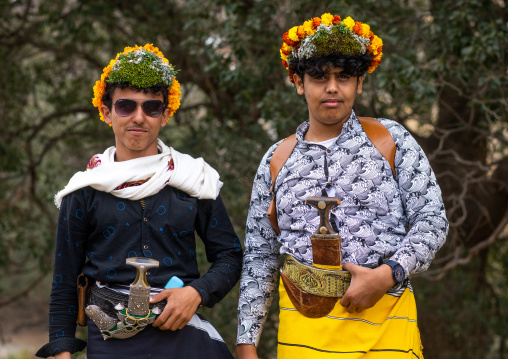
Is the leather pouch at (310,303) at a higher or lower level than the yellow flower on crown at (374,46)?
lower

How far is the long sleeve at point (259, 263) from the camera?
2676mm

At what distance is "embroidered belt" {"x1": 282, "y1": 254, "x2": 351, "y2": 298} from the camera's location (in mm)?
2371

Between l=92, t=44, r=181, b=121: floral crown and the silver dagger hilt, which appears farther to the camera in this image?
l=92, t=44, r=181, b=121: floral crown

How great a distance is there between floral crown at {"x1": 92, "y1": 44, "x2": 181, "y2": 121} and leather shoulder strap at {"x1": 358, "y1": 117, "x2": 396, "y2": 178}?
784 millimetres

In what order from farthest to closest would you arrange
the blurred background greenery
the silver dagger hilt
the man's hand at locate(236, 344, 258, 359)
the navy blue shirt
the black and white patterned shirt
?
the blurred background greenery < the man's hand at locate(236, 344, 258, 359) < the navy blue shirt < the black and white patterned shirt < the silver dagger hilt

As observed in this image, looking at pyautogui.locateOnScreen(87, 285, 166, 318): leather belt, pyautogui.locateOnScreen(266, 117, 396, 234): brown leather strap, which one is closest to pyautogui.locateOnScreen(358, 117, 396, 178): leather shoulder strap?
pyautogui.locateOnScreen(266, 117, 396, 234): brown leather strap

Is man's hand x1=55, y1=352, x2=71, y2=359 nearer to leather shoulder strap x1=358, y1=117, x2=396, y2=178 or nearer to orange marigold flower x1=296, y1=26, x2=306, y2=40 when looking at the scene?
leather shoulder strap x1=358, y1=117, x2=396, y2=178

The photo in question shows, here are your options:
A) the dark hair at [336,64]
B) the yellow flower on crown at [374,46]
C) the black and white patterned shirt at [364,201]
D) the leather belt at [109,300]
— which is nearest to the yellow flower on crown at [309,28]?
the dark hair at [336,64]

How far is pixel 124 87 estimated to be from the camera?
2590 mm

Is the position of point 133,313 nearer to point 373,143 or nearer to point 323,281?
point 323,281

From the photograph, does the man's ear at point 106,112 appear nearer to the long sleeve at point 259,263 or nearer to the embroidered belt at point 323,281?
the long sleeve at point 259,263

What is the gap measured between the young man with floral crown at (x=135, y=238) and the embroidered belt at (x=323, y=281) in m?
0.35

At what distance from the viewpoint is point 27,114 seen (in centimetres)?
→ 710

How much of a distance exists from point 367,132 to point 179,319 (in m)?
1.00
